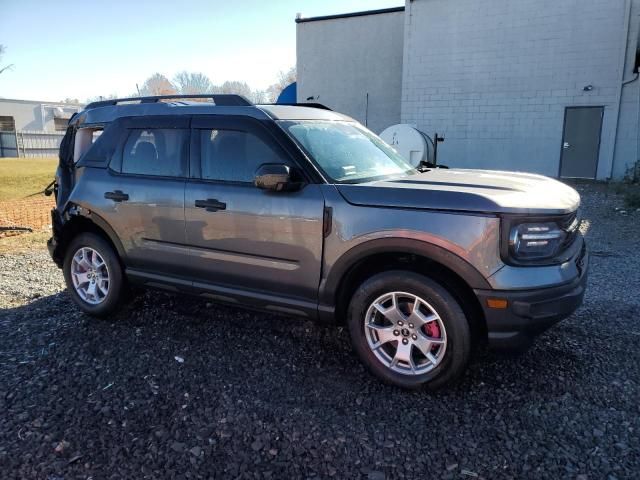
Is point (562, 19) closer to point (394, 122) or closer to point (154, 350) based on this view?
point (394, 122)

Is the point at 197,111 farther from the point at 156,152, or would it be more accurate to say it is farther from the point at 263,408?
the point at 263,408

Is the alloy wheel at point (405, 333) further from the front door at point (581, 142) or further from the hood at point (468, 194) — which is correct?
the front door at point (581, 142)

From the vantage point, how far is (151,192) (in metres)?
4.13

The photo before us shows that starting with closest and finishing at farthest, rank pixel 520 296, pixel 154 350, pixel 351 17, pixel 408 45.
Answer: pixel 520 296, pixel 154 350, pixel 408 45, pixel 351 17

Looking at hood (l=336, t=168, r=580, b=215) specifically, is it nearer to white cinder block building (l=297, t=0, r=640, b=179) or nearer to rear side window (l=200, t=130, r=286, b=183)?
rear side window (l=200, t=130, r=286, b=183)

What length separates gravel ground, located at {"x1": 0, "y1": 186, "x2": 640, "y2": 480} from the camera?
8.55 feet

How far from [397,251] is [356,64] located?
18318mm

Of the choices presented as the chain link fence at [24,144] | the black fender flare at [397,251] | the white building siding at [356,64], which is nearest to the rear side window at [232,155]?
the black fender flare at [397,251]

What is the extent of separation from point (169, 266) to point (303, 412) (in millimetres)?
1796

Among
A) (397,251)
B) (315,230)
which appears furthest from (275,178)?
(397,251)

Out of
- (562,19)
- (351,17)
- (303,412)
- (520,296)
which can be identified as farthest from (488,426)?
(351,17)

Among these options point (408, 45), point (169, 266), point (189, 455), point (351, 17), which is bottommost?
point (189, 455)

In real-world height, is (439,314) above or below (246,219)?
below

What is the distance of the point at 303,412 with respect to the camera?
121 inches
